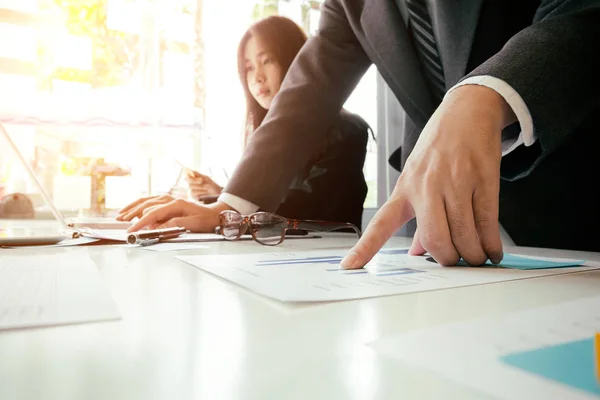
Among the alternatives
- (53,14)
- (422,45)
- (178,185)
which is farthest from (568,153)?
(53,14)

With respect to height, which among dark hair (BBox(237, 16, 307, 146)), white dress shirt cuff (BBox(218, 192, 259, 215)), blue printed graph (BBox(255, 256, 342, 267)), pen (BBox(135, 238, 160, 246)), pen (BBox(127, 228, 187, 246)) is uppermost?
dark hair (BBox(237, 16, 307, 146))

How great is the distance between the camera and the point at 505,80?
477 mm

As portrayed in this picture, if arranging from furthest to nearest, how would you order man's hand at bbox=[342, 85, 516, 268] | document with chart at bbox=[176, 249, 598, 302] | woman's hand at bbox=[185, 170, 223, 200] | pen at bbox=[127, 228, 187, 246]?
1. woman's hand at bbox=[185, 170, 223, 200]
2. pen at bbox=[127, 228, 187, 246]
3. man's hand at bbox=[342, 85, 516, 268]
4. document with chart at bbox=[176, 249, 598, 302]

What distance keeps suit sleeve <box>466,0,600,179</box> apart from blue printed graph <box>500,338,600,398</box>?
36 centimetres

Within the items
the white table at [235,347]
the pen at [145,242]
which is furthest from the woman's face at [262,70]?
the white table at [235,347]

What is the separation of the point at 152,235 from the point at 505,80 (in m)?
0.58

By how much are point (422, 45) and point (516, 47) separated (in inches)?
16.6

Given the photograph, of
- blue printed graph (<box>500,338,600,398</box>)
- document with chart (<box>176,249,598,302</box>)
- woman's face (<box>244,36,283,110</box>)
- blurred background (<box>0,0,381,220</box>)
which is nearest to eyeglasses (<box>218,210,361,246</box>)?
document with chart (<box>176,249,598,302</box>)

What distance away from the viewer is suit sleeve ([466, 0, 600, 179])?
0.48 meters

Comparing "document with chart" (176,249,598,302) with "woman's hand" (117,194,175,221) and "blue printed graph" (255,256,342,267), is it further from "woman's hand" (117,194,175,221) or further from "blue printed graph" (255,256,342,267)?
"woman's hand" (117,194,175,221)

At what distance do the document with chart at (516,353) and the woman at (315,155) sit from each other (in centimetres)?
122

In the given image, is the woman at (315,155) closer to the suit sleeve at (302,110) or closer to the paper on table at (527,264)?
the suit sleeve at (302,110)

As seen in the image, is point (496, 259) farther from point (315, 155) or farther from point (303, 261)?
point (315, 155)

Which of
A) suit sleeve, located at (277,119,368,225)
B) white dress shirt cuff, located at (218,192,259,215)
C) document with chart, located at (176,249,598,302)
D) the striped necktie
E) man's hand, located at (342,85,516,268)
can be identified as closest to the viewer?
document with chart, located at (176,249,598,302)
